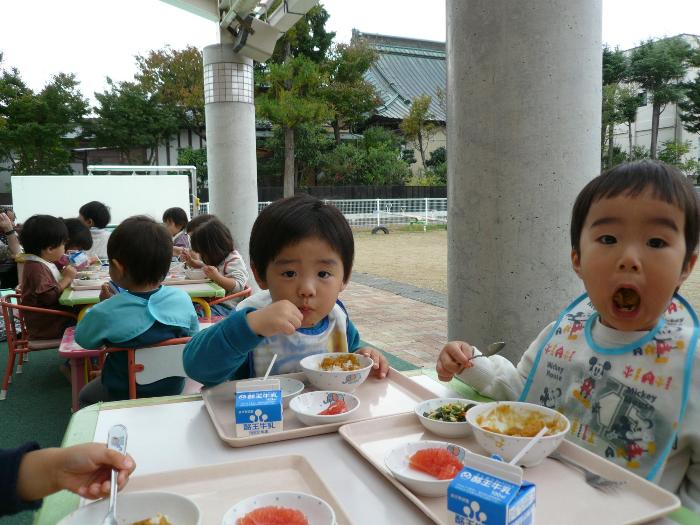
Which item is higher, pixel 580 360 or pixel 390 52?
pixel 390 52

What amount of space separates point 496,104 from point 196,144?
22174mm

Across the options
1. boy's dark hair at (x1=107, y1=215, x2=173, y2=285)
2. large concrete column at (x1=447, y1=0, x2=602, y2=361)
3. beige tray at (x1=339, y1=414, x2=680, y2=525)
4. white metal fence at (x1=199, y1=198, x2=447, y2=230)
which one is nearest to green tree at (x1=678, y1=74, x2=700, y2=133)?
white metal fence at (x1=199, y1=198, x2=447, y2=230)

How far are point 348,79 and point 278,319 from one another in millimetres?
21142

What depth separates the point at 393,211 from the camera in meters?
21.7

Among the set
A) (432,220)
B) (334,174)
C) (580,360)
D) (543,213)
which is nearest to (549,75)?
(543,213)

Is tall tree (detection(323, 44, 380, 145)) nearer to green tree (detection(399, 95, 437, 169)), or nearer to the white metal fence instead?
green tree (detection(399, 95, 437, 169))

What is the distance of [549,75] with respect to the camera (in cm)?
207

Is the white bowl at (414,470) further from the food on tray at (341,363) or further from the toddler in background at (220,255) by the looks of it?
the toddler in background at (220,255)

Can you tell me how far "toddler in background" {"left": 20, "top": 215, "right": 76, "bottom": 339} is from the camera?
402 centimetres

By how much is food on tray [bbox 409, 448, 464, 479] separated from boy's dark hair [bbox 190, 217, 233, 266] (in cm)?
381

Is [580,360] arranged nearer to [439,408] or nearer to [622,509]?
[439,408]

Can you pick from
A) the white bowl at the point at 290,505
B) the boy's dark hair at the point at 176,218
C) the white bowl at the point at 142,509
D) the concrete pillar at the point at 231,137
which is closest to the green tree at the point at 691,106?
the concrete pillar at the point at 231,137

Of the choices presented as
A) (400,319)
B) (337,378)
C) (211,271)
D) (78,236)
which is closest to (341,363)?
(337,378)

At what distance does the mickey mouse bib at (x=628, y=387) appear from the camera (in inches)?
45.6
